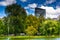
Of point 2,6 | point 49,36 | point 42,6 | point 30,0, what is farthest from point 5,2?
point 49,36

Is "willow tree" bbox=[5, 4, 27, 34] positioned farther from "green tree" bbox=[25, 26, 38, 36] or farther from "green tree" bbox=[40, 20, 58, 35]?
"green tree" bbox=[40, 20, 58, 35]

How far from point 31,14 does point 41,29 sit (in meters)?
0.65

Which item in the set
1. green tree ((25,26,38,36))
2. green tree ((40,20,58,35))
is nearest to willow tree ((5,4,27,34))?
green tree ((25,26,38,36))

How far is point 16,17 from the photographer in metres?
6.57

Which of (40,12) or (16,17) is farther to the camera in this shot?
(40,12)

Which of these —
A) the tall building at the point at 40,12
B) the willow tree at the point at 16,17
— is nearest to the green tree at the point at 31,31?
the willow tree at the point at 16,17

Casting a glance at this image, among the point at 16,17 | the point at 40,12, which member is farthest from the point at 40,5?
the point at 16,17

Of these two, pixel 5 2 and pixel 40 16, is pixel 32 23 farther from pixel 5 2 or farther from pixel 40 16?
pixel 5 2

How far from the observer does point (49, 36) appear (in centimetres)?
702

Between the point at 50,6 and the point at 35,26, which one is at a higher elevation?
the point at 50,6

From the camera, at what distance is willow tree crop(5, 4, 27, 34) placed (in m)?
6.54

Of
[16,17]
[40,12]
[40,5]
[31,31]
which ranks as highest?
[40,5]

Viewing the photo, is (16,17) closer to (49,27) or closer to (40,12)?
(40,12)

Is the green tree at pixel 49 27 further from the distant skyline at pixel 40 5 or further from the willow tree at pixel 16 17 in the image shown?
the willow tree at pixel 16 17
